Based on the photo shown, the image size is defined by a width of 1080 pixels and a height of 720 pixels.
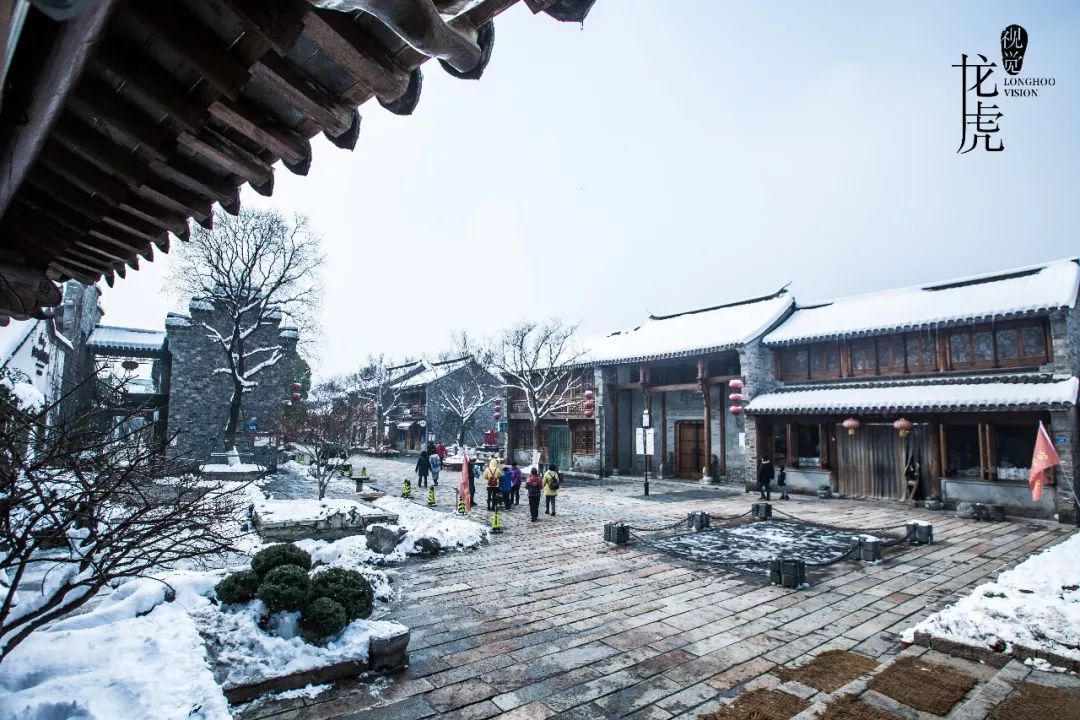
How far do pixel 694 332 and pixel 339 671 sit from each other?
72.7ft

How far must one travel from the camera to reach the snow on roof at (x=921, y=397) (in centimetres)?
1385

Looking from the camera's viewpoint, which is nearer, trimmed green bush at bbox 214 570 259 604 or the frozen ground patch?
trimmed green bush at bbox 214 570 259 604

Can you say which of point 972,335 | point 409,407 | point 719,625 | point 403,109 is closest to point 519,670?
point 719,625

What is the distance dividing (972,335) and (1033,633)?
13645mm

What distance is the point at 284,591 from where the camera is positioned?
5941 millimetres

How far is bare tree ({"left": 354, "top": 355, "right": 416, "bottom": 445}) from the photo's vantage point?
41.5 meters

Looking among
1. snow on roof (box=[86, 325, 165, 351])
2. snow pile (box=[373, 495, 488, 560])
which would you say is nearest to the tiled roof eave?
snow pile (box=[373, 495, 488, 560])

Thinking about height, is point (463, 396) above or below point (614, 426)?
above

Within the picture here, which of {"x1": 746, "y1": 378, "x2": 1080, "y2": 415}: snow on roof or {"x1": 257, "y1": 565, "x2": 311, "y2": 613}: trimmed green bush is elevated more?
{"x1": 746, "y1": 378, "x2": 1080, "y2": 415}: snow on roof

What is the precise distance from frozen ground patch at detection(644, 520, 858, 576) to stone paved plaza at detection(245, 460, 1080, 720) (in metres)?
0.59

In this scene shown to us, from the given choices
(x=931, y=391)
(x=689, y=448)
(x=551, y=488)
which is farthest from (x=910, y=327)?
(x=551, y=488)

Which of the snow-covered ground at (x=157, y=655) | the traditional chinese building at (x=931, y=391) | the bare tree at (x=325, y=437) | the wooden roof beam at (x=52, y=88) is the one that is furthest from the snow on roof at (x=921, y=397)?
the wooden roof beam at (x=52, y=88)

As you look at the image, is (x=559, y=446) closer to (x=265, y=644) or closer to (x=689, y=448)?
(x=689, y=448)

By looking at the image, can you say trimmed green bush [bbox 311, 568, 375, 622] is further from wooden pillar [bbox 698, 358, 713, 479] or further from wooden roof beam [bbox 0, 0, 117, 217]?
wooden pillar [bbox 698, 358, 713, 479]
